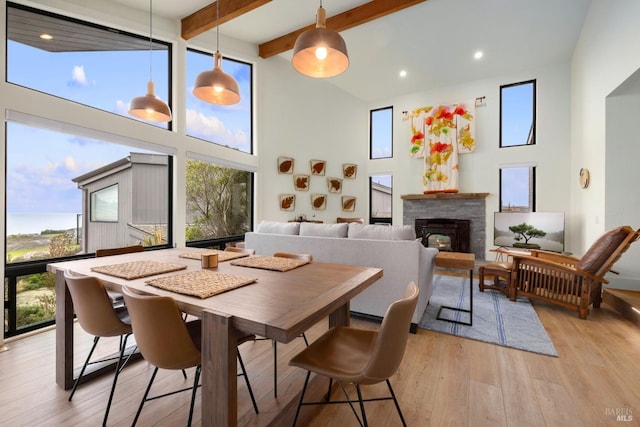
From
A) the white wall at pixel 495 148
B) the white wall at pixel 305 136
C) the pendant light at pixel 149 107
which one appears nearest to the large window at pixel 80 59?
the pendant light at pixel 149 107

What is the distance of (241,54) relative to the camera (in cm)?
516

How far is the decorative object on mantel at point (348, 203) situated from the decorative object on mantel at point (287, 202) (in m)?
1.60

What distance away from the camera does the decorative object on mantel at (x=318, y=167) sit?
6434 mm

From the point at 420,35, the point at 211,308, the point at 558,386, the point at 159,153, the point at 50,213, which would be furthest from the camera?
the point at 420,35

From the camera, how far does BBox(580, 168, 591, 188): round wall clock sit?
4494mm

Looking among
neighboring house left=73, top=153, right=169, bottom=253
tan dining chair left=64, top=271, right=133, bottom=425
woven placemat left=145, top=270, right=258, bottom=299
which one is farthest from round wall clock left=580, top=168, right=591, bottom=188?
neighboring house left=73, top=153, right=169, bottom=253

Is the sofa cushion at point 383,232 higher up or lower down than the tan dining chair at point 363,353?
higher up

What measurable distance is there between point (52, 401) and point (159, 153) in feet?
9.94

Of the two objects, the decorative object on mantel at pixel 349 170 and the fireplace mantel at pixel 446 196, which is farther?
the decorative object on mantel at pixel 349 170

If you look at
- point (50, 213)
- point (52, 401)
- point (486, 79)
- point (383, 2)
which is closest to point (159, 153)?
point (50, 213)

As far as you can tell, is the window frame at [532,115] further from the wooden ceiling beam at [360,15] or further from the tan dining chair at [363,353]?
the tan dining chair at [363,353]

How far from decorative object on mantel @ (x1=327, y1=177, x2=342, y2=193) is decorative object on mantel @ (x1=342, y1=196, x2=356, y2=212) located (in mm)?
269

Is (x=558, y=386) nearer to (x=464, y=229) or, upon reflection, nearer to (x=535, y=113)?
(x=464, y=229)

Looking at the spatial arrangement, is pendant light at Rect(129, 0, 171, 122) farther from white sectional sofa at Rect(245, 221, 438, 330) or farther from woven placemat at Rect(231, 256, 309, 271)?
white sectional sofa at Rect(245, 221, 438, 330)
